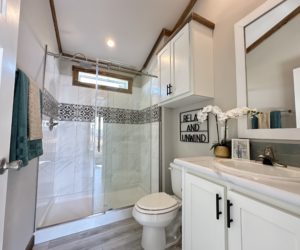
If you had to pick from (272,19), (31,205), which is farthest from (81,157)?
(272,19)

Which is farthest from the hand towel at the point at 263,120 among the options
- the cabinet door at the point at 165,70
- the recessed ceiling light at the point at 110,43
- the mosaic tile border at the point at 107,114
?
the recessed ceiling light at the point at 110,43

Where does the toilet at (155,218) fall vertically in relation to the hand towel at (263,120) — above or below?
below

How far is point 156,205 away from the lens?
4.76 feet

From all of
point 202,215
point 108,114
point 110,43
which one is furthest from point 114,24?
point 202,215

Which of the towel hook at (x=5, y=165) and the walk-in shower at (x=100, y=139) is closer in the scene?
the towel hook at (x=5, y=165)

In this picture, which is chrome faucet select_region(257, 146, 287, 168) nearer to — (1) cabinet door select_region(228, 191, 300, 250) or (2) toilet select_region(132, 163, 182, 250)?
(1) cabinet door select_region(228, 191, 300, 250)

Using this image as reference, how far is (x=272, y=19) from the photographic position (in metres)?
1.20

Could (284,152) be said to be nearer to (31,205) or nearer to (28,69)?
(28,69)

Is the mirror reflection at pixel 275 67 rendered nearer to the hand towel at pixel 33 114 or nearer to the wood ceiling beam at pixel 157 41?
the wood ceiling beam at pixel 157 41

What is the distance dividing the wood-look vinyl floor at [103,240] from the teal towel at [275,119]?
141cm

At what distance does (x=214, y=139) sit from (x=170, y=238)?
1.13 m

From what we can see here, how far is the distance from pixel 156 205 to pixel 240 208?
2.88ft

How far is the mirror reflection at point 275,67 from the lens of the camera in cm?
106

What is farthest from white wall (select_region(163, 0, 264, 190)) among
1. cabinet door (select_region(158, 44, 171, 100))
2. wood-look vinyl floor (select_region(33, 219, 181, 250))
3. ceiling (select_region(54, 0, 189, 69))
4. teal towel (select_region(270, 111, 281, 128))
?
wood-look vinyl floor (select_region(33, 219, 181, 250))
